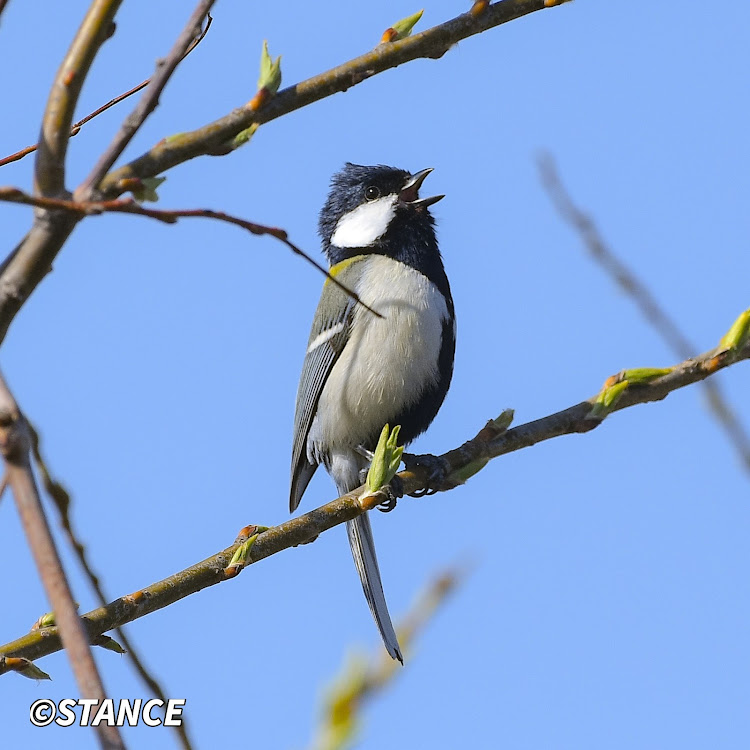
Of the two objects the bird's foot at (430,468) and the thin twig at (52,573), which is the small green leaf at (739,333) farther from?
the thin twig at (52,573)

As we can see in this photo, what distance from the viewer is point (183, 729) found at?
1.48m

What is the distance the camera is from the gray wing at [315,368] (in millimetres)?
4633

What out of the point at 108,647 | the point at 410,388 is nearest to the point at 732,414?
the point at 108,647

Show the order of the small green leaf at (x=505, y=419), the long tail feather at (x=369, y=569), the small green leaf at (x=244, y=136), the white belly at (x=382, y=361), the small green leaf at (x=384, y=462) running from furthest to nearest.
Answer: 1. the white belly at (x=382, y=361)
2. the long tail feather at (x=369, y=569)
3. the small green leaf at (x=505, y=419)
4. the small green leaf at (x=384, y=462)
5. the small green leaf at (x=244, y=136)

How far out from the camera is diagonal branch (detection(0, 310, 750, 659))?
2.34 m

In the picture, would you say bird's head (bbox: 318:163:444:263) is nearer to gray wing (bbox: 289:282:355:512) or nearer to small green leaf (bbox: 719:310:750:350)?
gray wing (bbox: 289:282:355:512)

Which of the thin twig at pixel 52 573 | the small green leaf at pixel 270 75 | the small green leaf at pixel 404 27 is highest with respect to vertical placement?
the small green leaf at pixel 404 27

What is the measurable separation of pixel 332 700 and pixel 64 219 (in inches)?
31.4

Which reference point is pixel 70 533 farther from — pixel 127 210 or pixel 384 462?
pixel 384 462

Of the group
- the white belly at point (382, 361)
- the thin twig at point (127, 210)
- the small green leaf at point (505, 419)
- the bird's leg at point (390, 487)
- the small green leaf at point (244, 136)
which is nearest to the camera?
the thin twig at point (127, 210)

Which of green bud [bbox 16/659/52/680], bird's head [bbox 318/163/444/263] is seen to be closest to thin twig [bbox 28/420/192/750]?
green bud [bbox 16/659/52/680]

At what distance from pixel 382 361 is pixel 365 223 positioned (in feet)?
3.39

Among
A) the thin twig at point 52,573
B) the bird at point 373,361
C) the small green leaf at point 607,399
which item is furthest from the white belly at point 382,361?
the thin twig at point 52,573

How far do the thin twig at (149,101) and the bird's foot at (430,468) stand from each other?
1750 mm
